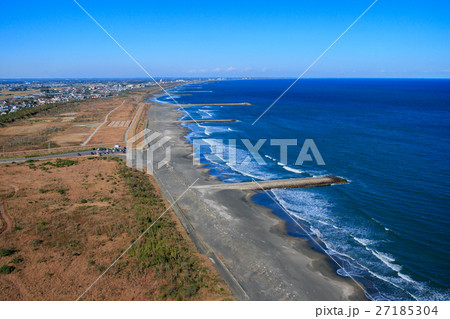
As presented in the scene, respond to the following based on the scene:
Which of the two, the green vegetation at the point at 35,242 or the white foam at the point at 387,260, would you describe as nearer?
the white foam at the point at 387,260

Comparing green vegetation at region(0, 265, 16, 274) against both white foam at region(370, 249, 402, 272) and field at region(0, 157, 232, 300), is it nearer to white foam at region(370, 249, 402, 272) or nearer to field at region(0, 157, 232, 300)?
field at region(0, 157, 232, 300)

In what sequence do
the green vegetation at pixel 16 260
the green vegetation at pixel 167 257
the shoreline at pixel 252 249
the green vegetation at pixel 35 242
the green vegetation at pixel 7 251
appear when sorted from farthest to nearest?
the green vegetation at pixel 35 242 → the green vegetation at pixel 7 251 → the green vegetation at pixel 16 260 → the shoreline at pixel 252 249 → the green vegetation at pixel 167 257

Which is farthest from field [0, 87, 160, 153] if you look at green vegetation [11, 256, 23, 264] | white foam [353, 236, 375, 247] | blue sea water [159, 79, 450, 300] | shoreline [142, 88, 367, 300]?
white foam [353, 236, 375, 247]

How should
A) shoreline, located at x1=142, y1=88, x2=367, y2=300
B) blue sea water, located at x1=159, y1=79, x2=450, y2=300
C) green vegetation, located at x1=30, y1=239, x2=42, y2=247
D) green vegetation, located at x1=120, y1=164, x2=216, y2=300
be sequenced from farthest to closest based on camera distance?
green vegetation, located at x1=30, y1=239, x2=42, y2=247 → blue sea water, located at x1=159, y1=79, x2=450, y2=300 → shoreline, located at x1=142, y1=88, x2=367, y2=300 → green vegetation, located at x1=120, y1=164, x2=216, y2=300

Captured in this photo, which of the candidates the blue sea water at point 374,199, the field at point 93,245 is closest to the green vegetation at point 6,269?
the field at point 93,245

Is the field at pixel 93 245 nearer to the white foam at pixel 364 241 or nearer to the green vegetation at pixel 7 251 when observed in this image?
the green vegetation at pixel 7 251

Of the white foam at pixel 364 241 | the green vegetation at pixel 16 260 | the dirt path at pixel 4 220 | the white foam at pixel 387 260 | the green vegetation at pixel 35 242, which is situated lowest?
the white foam at pixel 387 260
